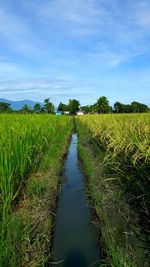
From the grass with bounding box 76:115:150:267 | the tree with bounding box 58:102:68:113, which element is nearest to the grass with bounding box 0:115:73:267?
the grass with bounding box 76:115:150:267

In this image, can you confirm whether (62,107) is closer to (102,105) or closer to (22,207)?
(102,105)

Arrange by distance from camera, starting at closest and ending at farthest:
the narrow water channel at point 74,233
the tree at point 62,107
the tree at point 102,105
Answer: the narrow water channel at point 74,233
the tree at point 102,105
the tree at point 62,107

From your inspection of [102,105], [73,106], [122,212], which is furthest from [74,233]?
[73,106]

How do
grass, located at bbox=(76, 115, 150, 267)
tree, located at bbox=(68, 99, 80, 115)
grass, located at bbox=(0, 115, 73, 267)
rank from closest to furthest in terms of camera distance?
grass, located at bbox=(0, 115, 73, 267)
grass, located at bbox=(76, 115, 150, 267)
tree, located at bbox=(68, 99, 80, 115)

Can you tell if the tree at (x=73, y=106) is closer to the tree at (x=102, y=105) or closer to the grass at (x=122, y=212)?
the tree at (x=102, y=105)

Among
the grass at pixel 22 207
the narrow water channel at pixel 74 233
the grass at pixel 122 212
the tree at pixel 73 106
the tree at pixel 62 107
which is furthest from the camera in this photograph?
the tree at pixel 62 107

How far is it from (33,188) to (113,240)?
239 centimetres

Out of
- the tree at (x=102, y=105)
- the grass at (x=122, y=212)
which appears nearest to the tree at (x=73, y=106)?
the tree at (x=102, y=105)

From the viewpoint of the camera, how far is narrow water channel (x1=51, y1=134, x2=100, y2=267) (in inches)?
166

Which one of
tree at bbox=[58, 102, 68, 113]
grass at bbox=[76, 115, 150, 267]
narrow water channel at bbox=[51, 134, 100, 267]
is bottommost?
narrow water channel at bbox=[51, 134, 100, 267]

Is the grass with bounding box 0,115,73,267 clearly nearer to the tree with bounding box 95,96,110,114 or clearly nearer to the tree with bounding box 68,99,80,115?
the tree with bounding box 95,96,110,114

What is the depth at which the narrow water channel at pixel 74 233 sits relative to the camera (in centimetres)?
423

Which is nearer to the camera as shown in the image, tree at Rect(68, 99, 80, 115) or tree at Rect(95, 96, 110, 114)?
tree at Rect(95, 96, 110, 114)

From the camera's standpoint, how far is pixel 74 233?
4996mm
